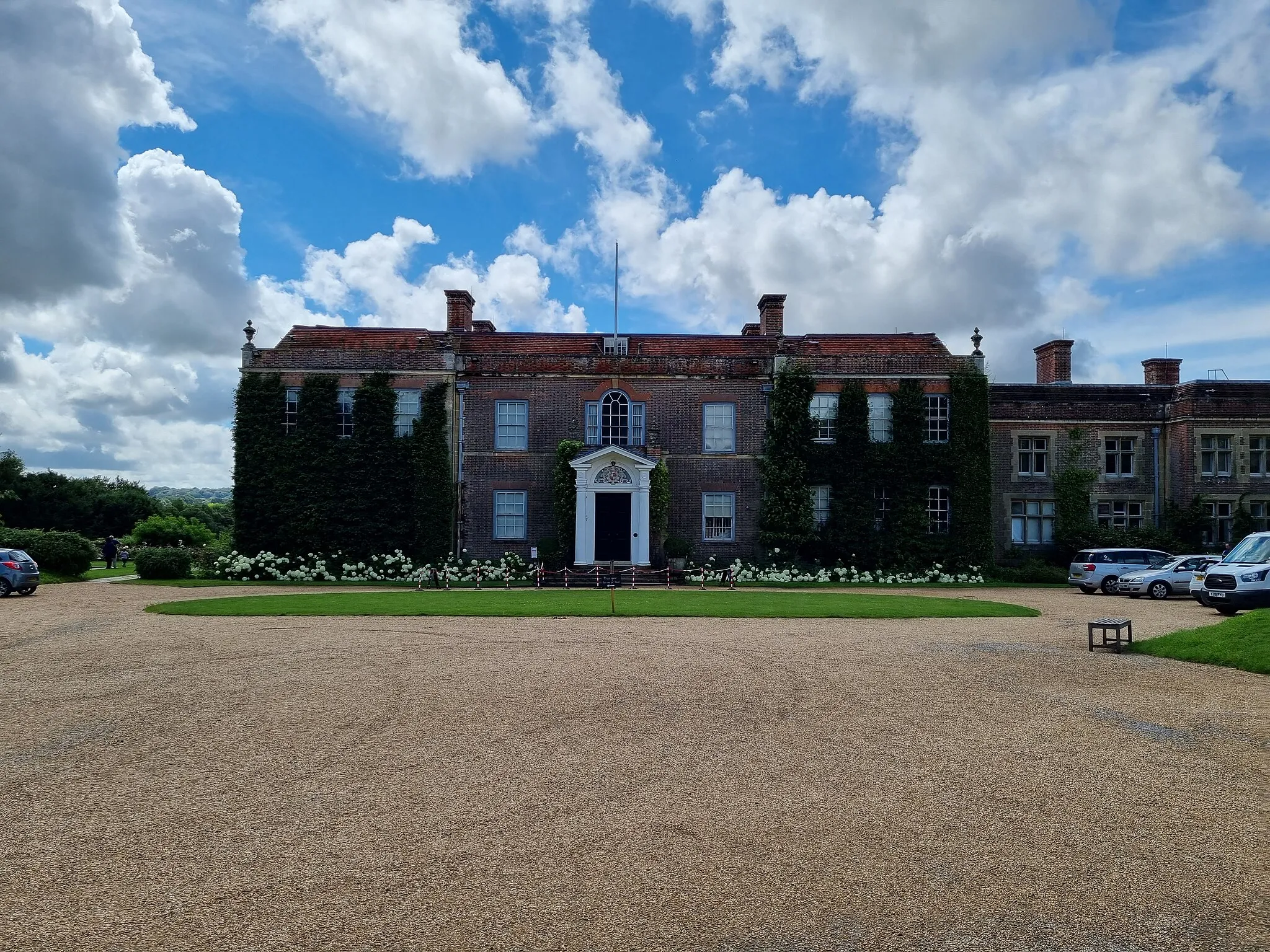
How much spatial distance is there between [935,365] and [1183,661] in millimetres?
21102

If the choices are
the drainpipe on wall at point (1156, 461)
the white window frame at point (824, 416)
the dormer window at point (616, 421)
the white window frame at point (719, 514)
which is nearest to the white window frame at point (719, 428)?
the white window frame at point (719, 514)

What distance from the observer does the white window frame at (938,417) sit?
32.9 meters

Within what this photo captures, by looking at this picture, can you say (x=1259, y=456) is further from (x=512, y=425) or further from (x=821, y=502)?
(x=512, y=425)

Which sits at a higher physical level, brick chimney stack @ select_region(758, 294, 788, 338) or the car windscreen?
brick chimney stack @ select_region(758, 294, 788, 338)

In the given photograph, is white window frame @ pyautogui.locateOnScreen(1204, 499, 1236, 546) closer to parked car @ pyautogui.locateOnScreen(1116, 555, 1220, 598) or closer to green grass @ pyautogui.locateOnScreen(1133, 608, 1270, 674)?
parked car @ pyautogui.locateOnScreen(1116, 555, 1220, 598)

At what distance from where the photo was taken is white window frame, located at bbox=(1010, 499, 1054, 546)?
114ft

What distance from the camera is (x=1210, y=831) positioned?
588 cm

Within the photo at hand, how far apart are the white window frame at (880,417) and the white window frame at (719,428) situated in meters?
5.08

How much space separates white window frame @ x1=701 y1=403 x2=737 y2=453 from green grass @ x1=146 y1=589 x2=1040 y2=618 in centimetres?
956

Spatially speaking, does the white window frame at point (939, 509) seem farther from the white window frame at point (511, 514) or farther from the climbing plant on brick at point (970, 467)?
the white window frame at point (511, 514)

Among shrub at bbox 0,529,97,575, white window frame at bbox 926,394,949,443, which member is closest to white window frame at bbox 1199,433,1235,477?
white window frame at bbox 926,394,949,443

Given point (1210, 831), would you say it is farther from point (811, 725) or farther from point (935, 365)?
point (935, 365)

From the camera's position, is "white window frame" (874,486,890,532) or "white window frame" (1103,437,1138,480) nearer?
"white window frame" (874,486,890,532)

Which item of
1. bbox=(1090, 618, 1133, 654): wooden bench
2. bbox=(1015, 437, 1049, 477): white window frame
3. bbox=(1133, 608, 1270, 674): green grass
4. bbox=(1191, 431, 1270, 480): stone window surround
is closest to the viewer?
bbox=(1133, 608, 1270, 674): green grass
